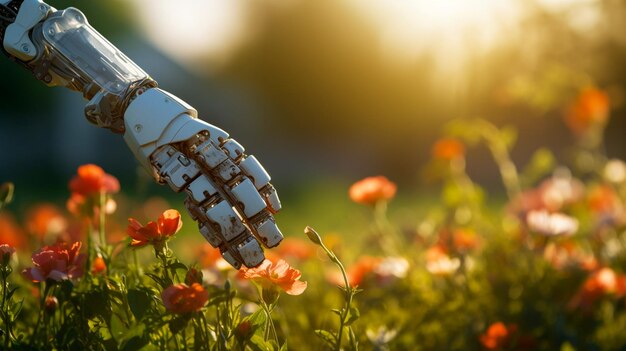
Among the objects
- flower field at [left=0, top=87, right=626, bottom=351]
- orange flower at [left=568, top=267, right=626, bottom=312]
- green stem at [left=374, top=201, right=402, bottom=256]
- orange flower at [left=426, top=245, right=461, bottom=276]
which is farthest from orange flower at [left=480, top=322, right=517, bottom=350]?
green stem at [left=374, top=201, right=402, bottom=256]

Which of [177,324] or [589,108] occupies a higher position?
[589,108]

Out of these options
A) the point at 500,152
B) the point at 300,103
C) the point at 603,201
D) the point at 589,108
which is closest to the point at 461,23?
the point at 589,108

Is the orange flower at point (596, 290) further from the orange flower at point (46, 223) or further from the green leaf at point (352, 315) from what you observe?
the orange flower at point (46, 223)

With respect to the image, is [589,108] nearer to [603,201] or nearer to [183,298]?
[603,201]

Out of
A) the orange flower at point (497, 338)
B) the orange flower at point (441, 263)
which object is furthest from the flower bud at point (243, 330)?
the orange flower at point (441, 263)

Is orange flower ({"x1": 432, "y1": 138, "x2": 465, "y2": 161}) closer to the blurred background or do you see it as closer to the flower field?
the flower field
